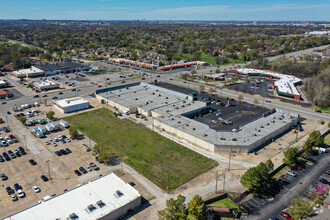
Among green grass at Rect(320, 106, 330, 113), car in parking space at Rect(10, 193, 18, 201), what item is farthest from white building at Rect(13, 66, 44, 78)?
green grass at Rect(320, 106, 330, 113)

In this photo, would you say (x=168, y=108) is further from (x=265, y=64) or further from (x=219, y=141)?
(x=265, y=64)

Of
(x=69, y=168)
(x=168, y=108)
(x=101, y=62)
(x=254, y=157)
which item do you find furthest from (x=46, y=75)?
(x=254, y=157)

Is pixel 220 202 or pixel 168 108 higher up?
pixel 168 108

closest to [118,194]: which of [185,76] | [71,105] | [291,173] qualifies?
[291,173]

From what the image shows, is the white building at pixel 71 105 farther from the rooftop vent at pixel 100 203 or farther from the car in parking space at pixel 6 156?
the rooftop vent at pixel 100 203

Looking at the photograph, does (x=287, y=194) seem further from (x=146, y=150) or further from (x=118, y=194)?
(x=146, y=150)

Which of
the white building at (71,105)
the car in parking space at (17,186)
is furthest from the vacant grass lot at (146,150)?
the car in parking space at (17,186)
